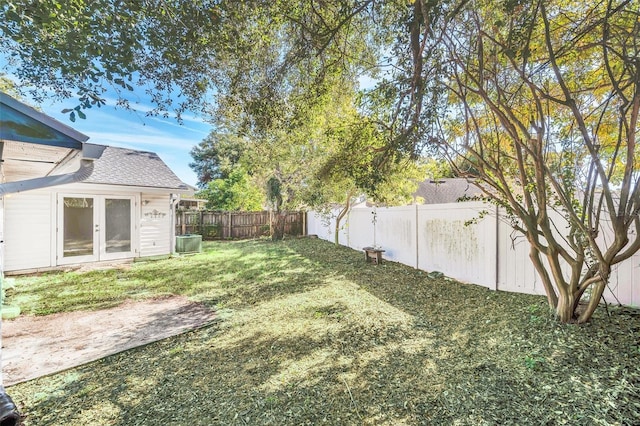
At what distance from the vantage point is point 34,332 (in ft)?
12.2

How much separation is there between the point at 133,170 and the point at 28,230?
323 cm

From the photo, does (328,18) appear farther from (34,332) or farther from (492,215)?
(34,332)

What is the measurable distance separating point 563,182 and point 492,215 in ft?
5.87

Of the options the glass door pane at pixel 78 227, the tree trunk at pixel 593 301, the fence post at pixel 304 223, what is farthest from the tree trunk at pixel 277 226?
the tree trunk at pixel 593 301

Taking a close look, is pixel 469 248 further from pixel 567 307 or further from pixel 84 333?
pixel 84 333

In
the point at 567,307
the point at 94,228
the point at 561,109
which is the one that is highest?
the point at 561,109

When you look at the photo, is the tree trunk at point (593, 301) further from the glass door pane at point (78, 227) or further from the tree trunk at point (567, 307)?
the glass door pane at point (78, 227)

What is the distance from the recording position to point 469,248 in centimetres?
533

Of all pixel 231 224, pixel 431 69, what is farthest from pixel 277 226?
pixel 431 69

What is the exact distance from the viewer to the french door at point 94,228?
786 centimetres

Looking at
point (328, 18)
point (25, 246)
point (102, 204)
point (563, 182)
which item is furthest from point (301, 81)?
point (25, 246)

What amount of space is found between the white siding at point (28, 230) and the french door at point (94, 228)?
26 cm

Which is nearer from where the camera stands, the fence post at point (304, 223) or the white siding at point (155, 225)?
the white siding at point (155, 225)

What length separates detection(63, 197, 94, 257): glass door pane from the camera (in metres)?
7.88
